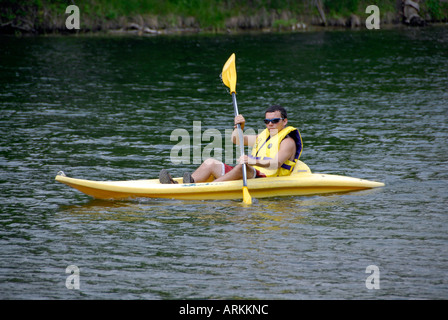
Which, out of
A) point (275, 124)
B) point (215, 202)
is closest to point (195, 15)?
point (275, 124)

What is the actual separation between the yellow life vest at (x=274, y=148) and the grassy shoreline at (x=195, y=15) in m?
23.0

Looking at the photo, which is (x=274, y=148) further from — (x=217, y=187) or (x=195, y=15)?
(x=195, y=15)

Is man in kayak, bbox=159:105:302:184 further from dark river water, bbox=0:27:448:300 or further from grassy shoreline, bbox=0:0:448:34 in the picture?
grassy shoreline, bbox=0:0:448:34

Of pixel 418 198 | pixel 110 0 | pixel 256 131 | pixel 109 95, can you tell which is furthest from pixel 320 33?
pixel 418 198

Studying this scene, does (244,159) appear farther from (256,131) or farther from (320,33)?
(320,33)

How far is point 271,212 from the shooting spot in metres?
8.03

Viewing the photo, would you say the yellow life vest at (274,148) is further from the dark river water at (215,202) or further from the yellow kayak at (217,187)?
the dark river water at (215,202)

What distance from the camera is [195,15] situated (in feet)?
107

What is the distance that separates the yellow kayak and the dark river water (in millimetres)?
125

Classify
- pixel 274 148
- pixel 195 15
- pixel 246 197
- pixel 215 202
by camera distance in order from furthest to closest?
pixel 195 15, pixel 274 148, pixel 215 202, pixel 246 197

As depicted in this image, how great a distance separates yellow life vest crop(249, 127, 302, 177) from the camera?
854cm

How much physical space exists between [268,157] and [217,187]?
0.76 m

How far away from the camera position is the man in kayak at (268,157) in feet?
27.9

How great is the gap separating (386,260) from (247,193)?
7.84 ft
